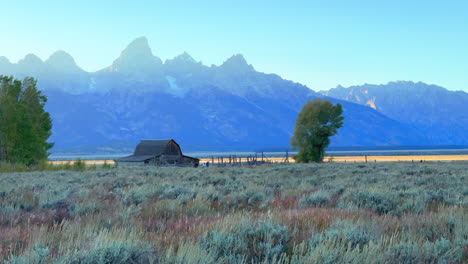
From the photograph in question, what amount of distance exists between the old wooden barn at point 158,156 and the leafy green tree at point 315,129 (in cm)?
1710

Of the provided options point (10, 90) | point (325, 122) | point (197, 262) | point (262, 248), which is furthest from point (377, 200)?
point (325, 122)

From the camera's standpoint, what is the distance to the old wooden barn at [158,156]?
2847 inches

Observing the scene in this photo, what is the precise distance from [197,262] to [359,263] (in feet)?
5.60

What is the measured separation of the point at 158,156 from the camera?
74.1 m

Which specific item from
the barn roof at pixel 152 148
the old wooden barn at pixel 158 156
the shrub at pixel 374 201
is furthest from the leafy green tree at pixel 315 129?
the shrub at pixel 374 201

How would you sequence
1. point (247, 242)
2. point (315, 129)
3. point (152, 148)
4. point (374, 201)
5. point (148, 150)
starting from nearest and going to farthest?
point (247, 242)
point (374, 201)
point (315, 129)
point (152, 148)
point (148, 150)

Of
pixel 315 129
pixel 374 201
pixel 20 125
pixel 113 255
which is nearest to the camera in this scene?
pixel 113 255

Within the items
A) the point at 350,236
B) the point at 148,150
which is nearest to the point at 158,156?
the point at 148,150

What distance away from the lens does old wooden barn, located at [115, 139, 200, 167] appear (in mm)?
72312

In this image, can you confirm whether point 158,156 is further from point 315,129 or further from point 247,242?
point 247,242

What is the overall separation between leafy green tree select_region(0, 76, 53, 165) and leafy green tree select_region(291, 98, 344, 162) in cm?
3749

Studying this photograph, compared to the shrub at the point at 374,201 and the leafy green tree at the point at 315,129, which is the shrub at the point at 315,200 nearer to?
the shrub at the point at 374,201

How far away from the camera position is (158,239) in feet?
19.4

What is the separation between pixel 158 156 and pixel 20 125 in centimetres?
2837
